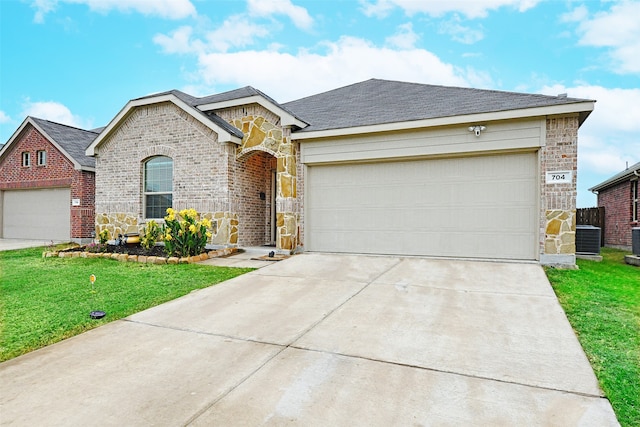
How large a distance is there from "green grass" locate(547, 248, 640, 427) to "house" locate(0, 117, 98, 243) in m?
16.8

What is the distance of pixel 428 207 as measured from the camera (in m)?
8.77

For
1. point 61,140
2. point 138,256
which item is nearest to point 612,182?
point 138,256

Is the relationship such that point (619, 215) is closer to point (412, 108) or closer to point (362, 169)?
point (412, 108)

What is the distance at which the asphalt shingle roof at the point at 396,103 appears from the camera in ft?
27.4

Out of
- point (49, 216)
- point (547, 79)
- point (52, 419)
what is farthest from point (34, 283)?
point (547, 79)

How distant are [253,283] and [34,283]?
434 centimetres

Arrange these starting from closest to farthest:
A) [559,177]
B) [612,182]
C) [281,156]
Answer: [559,177], [281,156], [612,182]

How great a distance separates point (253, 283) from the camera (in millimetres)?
6516

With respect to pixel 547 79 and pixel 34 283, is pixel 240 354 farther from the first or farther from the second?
pixel 547 79

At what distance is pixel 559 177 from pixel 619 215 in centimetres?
1027

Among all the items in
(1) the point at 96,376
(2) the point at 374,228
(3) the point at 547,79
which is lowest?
(1) the point at 96,376

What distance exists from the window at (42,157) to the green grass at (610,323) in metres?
19.7

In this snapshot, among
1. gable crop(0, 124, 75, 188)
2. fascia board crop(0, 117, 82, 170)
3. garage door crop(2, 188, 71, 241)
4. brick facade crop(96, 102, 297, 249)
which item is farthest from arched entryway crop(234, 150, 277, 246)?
garage door crop(2, 188, 71, 241)

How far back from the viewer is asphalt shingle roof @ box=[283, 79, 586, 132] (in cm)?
835
